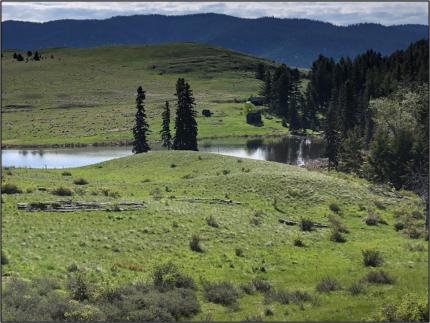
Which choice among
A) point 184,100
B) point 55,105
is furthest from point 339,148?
point 55,105

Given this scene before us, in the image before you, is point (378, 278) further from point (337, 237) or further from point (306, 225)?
point (306, 225)

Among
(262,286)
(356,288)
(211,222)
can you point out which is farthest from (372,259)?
(211,222)

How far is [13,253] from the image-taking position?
93.8ft

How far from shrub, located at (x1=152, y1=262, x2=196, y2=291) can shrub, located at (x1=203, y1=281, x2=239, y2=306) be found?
33.3 inches

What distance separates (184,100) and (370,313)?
74479 mm

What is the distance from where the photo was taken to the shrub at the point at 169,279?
85.9ft

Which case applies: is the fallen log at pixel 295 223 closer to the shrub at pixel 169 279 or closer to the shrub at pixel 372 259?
the shrub at pixel 372 259

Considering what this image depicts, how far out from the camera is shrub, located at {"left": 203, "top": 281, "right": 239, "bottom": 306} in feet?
83.4

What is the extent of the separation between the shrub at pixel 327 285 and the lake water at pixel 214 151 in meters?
78.9

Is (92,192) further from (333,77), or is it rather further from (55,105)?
(55,105)

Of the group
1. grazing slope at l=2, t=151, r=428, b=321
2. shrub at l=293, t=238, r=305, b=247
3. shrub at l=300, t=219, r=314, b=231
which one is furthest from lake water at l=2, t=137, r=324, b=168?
shrub at l=293, t=238, r=305, b=247

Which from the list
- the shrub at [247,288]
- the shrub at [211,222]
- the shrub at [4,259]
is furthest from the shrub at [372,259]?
the shrub at [4,259]

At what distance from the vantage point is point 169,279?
1044 inches

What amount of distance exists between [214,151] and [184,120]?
2669cm
